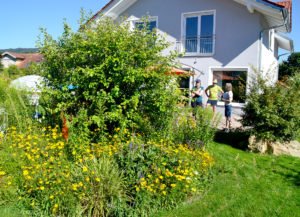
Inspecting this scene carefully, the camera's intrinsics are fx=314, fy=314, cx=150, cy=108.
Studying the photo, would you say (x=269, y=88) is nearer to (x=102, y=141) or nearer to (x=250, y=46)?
(x=102, y=141)

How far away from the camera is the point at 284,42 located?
21.3m

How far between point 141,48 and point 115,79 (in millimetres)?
924

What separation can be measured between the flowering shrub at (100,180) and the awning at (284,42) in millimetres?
Answer: 17257

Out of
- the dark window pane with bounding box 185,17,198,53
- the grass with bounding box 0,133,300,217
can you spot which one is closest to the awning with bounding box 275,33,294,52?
the dark window pane with bounding box 185,17,198,53

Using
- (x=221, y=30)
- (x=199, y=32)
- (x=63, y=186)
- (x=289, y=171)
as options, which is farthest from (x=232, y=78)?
(x=63, y=186)

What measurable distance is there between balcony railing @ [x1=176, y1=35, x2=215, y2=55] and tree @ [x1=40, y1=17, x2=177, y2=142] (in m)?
9.20

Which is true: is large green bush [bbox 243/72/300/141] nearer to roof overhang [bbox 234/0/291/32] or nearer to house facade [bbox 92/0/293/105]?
house facade [bbox 92/0/293/105]

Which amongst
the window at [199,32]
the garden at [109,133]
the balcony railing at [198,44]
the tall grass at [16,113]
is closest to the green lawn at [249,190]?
the garden at [109,133]

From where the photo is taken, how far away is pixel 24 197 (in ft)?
14.7

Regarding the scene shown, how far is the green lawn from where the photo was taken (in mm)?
4637

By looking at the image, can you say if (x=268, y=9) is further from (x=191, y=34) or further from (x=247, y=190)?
(x=247, y=190)

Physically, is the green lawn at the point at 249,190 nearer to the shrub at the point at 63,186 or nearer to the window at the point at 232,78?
the shrub at the point at 63,186

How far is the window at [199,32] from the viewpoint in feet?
52.2

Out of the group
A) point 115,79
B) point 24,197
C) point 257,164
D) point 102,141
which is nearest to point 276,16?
point 257,164
